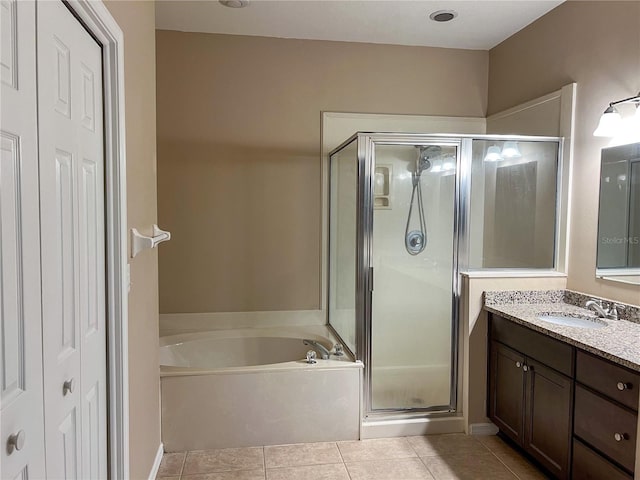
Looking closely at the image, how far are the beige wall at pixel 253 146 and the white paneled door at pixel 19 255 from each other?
235 centimetres

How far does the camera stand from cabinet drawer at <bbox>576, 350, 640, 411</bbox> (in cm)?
175

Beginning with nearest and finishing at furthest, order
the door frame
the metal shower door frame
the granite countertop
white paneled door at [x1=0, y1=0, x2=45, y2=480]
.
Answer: white paneled door at [x1=0, y1=0, x2=45, y2=480]
the door frame
the granite countertop
the metal shower door frame

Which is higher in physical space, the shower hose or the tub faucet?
the shower hose

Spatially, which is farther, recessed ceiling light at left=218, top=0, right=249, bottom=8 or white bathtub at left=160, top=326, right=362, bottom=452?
recessed ceiling light at left=218, top=0, right=249, bottom=8

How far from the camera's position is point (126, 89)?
178 centimetres

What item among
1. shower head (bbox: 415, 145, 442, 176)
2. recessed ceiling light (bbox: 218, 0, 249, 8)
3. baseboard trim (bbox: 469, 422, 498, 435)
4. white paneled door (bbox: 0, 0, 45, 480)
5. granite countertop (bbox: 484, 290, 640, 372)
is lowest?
baseboard trim (bbox: 469, 422, 498, 435)

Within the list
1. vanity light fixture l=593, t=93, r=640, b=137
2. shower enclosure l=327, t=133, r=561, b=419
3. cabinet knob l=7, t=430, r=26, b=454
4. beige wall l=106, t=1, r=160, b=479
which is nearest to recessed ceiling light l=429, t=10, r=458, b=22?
shower enclosure l=327, t=133, r=561, b=419

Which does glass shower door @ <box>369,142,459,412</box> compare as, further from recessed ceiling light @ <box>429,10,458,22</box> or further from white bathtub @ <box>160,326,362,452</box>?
recessed ceiling light @ <box>429,10,458,22</box>

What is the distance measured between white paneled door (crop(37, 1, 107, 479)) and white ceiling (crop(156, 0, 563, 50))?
5.67ft

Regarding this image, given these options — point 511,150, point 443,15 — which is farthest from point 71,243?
point 443,15

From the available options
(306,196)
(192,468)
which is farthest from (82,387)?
(306,196)

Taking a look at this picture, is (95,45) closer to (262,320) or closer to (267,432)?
(267,432)

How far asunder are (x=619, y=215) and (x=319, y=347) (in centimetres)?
193

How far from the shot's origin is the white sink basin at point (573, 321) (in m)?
2.40
